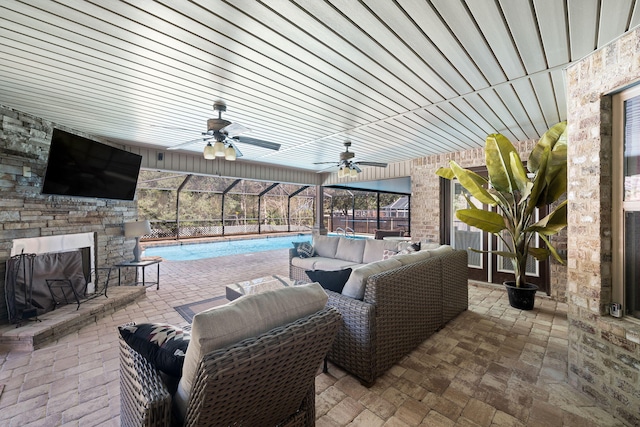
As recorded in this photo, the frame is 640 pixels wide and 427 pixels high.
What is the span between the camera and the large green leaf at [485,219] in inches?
130

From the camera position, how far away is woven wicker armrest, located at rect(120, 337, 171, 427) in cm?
102

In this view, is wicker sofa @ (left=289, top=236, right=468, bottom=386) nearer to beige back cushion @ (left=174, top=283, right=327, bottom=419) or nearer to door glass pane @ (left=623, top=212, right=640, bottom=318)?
beige back cushion @ (left=174, top=283, right=327, bottom=419)

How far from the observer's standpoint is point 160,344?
1.30 meters

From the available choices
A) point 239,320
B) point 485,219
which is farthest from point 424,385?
point 485,219

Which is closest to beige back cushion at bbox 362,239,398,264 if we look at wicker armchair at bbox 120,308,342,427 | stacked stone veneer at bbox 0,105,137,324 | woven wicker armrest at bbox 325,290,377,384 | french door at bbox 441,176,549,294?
french door at bbox 441,176,549,294

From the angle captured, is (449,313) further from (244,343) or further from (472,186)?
(244,343)

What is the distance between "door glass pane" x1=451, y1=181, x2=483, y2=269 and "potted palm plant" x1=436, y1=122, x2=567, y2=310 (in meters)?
1.13

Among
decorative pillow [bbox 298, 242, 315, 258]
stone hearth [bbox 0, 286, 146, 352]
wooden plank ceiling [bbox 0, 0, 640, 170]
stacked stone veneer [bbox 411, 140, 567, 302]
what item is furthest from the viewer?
stacked stone veneer [bbox 411, 140, 567, 302]

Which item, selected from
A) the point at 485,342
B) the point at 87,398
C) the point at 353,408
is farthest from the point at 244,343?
the point at 485,342

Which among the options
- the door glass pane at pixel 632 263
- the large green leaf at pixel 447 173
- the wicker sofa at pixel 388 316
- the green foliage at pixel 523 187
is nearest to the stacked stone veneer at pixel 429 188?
the large green leaf at pixel 447 173

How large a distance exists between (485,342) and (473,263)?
2.66 metres

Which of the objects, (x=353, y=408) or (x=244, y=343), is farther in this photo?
(x=353, y=408)

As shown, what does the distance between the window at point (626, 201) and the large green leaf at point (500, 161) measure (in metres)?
1.29

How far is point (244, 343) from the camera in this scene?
3.54ft
